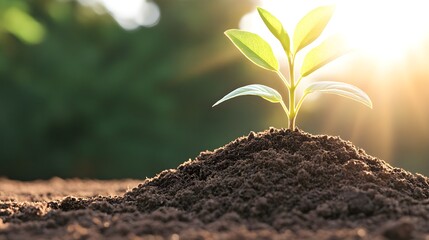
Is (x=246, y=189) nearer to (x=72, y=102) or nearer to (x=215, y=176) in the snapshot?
(x=215, y=176)

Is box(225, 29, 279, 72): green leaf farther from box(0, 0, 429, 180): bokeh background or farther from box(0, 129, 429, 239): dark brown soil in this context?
box(0, 0, 429, 180): bokeh background

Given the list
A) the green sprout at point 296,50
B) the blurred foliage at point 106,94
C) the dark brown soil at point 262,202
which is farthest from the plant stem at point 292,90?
the blurred foliage at point 106,94

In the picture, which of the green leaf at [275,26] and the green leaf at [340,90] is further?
the green leaf at [275,26]

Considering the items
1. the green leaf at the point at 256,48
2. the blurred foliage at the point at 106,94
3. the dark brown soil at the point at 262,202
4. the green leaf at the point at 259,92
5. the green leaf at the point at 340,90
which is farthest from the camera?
the blurred foliage at the point at 106,94

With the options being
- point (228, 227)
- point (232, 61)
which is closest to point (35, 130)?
point (232, 61)

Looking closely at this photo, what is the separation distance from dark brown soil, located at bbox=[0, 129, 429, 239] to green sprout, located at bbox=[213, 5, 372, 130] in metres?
0.24

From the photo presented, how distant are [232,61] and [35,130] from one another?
457 centimetres

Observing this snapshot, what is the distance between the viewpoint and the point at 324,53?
2.59 meters

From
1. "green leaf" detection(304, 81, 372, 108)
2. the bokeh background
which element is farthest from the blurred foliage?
"green leaf" detection(304, 81, 372, 108)

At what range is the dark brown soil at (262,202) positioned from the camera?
5.63 ft

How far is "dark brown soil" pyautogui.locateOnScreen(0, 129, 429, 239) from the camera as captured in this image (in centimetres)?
172

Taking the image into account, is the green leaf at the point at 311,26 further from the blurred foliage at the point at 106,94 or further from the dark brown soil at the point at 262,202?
the blurred foliage at the point at 106,94

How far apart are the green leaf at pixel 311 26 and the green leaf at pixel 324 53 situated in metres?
0.06

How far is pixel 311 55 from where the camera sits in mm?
2619
